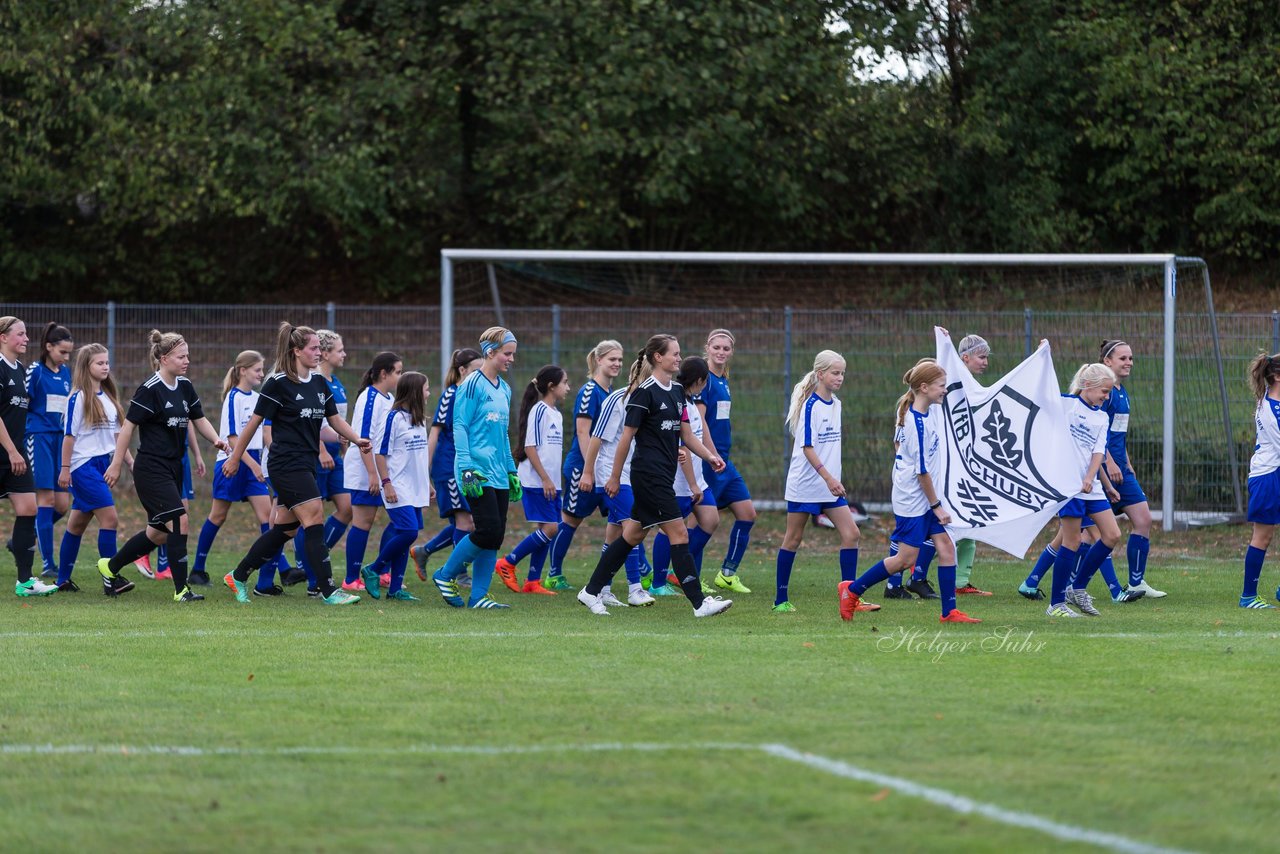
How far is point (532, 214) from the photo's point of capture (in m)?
25.4

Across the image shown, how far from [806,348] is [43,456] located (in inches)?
353

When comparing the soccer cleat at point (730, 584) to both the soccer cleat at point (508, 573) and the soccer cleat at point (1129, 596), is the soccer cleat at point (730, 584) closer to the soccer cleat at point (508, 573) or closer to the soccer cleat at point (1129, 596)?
the soccer cleat at point (508, 573)

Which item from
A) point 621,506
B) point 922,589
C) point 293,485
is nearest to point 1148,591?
point 922,589

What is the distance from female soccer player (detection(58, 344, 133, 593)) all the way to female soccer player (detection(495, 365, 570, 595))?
3.17m

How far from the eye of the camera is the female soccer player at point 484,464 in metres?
10.5

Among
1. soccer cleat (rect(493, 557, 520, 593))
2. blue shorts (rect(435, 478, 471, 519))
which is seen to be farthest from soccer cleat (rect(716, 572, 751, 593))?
blue shorts (rect(435, 478, 471, 519))

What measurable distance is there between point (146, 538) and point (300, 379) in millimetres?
1654

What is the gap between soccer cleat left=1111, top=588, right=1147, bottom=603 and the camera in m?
11.6

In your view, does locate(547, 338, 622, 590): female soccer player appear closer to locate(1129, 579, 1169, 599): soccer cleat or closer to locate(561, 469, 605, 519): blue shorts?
locate(561, 469, 605, 519): blue shorts

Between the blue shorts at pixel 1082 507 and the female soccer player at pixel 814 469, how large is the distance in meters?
1.48

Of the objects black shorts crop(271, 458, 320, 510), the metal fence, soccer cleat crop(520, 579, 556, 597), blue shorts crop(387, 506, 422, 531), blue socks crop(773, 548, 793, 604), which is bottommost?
soccer cleat crop(520, 579, 556, 597)

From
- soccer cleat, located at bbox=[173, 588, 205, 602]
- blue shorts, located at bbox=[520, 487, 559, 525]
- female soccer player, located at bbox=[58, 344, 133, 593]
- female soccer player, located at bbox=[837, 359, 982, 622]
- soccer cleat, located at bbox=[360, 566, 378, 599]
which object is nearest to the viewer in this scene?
female soccer player, located at bbox=[837, 359, 982, 622]

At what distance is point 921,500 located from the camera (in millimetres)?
10242

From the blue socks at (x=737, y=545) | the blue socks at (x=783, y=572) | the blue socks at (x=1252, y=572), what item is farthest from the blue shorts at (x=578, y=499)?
the blue socks at (x=1252, y=572)
